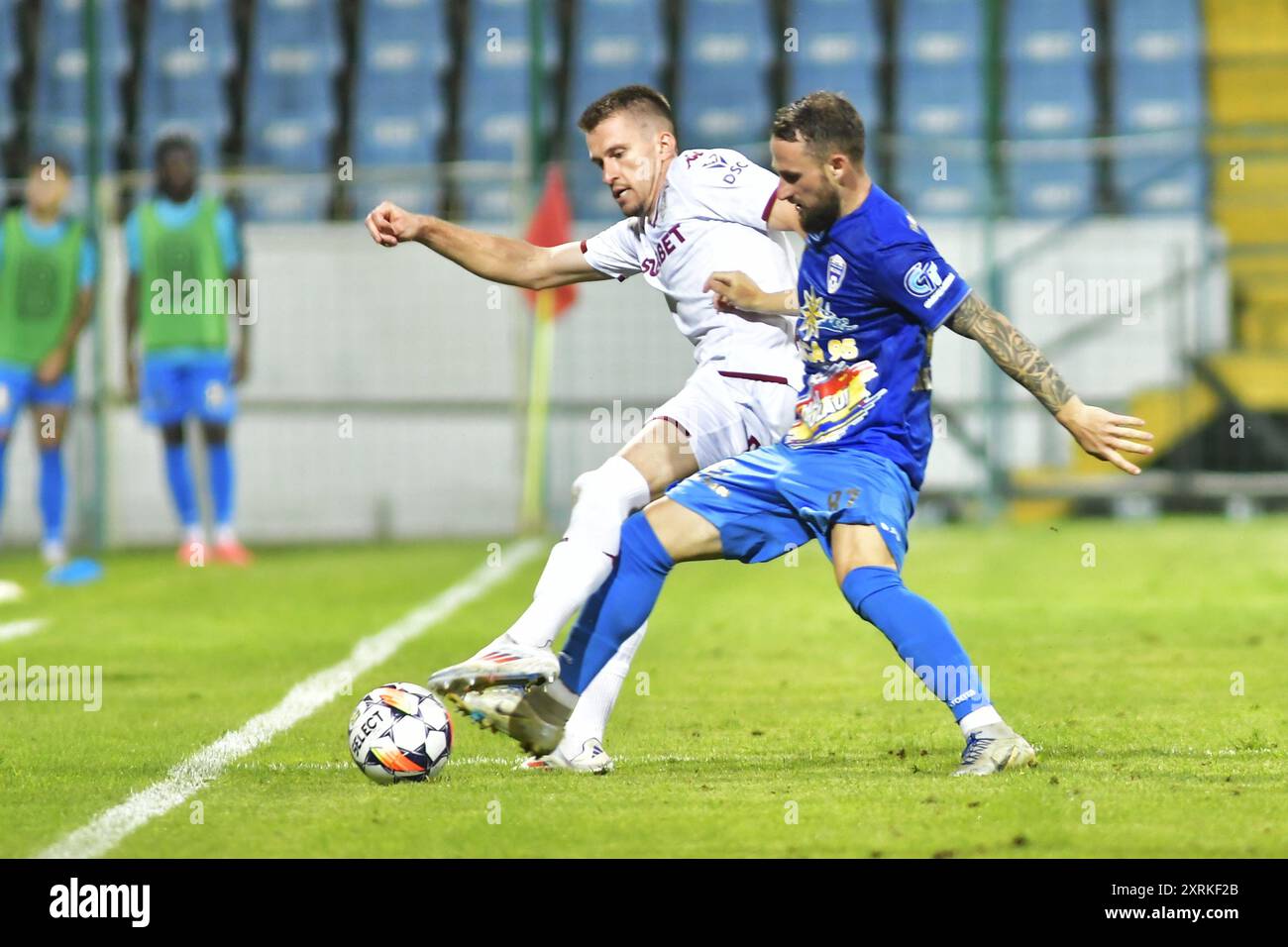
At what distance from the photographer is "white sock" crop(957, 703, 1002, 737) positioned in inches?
198

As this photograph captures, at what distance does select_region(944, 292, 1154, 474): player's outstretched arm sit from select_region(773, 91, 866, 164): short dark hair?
485 mm

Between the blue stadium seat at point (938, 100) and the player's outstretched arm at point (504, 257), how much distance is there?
12.5 metres

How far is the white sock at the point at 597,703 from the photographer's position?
5.26 meters

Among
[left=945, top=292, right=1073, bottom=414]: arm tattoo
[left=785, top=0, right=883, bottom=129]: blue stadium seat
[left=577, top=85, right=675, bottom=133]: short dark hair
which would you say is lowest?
[left=945, top=292, right=1073, bottom=414]: arm tattoo

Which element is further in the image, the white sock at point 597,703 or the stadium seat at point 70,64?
the stadium seat at point 70,64

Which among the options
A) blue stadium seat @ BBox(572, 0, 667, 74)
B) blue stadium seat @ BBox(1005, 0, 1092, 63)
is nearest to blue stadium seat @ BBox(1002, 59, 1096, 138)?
blue stadium seat @ BBox(1005, 0, 1092, 63)

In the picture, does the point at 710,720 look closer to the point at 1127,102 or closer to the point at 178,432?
the point at 178,432

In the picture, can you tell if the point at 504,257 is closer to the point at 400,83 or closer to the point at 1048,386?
the point at 1048,386

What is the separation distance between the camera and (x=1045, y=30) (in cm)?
1805

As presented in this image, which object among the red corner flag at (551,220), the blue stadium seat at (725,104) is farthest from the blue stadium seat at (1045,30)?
the red corner flag at (551,220)

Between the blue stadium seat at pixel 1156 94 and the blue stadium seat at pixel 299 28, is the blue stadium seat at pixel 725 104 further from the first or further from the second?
the blue stadium seat at pixel 299 28

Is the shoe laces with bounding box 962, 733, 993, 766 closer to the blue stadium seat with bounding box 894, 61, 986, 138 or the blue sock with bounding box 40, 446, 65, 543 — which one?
the blue sock with bounding box 40, 446, 65, 543

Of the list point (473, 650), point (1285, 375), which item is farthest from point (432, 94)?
point (473, 650)

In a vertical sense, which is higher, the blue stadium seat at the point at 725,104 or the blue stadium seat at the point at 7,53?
the blue stadium seat at the point at 7,53
